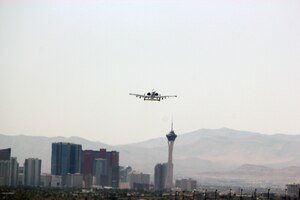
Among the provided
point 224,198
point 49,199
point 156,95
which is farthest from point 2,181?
point 156,95

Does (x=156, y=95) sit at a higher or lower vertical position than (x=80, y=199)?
higher

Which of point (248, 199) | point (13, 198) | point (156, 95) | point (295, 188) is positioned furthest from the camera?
point (295, 188)

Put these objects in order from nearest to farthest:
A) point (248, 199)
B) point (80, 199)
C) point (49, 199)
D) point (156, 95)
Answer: point (156, 95) → point (49, 199) → point (80, 199) → point (248, 199)

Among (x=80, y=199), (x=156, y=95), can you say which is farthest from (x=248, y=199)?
(x=156, y=95)

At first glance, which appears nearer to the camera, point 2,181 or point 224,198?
point 224,198

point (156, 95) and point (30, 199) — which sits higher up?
point (156, 95)

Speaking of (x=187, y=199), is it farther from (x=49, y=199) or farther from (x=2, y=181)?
(x=2, y=181)

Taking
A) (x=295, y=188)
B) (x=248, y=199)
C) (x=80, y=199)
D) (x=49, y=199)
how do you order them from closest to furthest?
(x=49, y=199) → (x=80, y=199) → (x=248, y=199) → (x=295, y=188)

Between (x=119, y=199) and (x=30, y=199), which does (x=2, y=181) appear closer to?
(x=119, y=199)

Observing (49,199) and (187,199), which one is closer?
(49,199)
